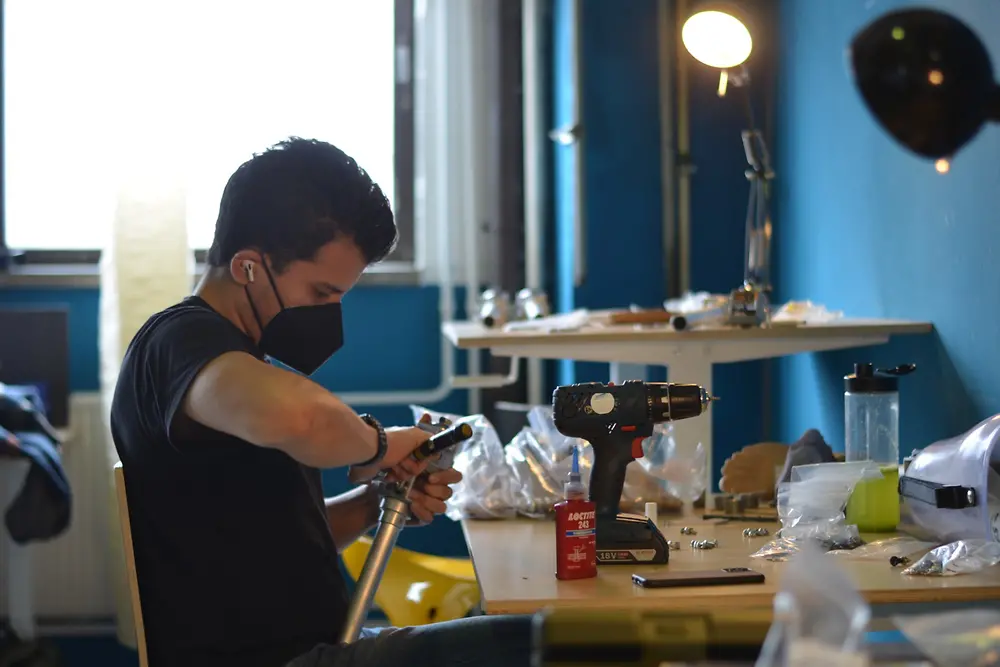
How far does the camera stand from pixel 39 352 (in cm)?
372

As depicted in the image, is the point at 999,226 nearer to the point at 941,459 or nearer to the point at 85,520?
the point at 941,459

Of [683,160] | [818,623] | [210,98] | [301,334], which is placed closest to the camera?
[818,623]

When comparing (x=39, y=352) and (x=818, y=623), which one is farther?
(x=39, y=352)

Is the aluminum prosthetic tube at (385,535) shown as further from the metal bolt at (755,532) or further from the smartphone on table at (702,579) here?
the metal bolt at (755,532)

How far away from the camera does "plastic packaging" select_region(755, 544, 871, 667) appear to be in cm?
82

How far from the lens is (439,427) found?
170 cm

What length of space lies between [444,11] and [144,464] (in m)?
2.73

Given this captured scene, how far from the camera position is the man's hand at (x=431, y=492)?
1.74 metres

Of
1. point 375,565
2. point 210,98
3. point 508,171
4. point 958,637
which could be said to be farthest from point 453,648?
point 210,98

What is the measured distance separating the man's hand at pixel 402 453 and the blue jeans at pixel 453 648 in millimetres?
226

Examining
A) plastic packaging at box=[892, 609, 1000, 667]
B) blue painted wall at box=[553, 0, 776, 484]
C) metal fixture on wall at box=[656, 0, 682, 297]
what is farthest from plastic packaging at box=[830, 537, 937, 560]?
metal fixture on wall at box=[656, 0, 682, 297]

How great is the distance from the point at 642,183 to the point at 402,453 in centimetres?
196

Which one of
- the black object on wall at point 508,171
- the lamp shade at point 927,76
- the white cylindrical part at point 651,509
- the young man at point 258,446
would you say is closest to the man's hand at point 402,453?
the young man at point 258,446

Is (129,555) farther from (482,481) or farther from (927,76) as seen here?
(927,76)
